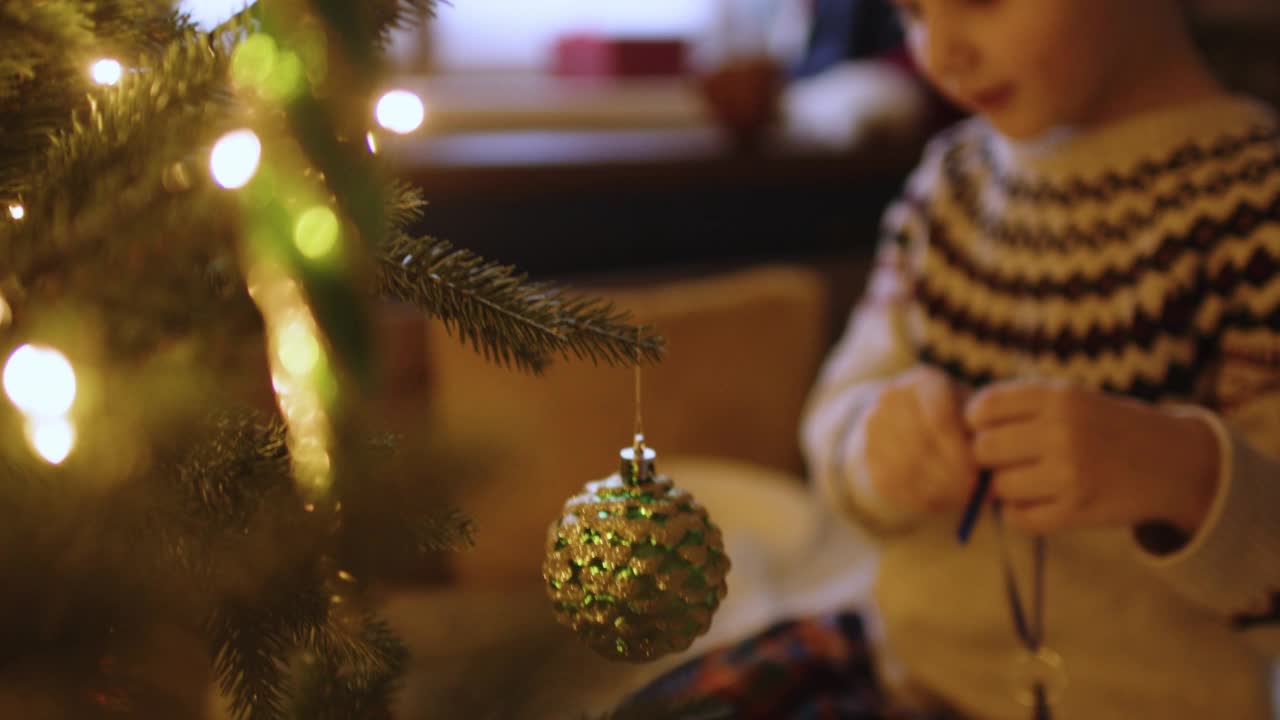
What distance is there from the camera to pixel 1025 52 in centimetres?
63

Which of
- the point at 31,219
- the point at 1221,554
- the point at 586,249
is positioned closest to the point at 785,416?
the point at 586,249

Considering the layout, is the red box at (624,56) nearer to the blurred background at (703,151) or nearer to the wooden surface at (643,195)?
the blurred background at (703,151)

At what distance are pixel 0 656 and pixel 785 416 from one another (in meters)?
1.18

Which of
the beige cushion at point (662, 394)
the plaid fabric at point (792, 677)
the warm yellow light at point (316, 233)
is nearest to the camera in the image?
the warm yellow light at point (316, 233)

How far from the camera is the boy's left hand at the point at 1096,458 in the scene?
1.87ft

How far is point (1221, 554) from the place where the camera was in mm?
591

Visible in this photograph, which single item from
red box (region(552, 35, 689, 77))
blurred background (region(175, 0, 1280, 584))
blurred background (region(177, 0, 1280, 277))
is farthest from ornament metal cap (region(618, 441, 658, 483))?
red box (region(552, 35, 689, 77))

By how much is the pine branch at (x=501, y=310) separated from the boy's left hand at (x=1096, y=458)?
274 millimetres

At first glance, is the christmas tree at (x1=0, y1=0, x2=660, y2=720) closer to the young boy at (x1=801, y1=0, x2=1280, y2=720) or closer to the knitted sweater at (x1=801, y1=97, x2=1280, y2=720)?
the young boy at (x1=801, y1=0, x2=1280, y2=720)

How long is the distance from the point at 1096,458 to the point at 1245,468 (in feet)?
0.32

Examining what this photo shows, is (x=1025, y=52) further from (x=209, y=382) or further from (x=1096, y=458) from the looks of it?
(x=209, y=382)

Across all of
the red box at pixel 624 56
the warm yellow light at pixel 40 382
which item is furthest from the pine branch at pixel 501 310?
the red box at pixel 624 56

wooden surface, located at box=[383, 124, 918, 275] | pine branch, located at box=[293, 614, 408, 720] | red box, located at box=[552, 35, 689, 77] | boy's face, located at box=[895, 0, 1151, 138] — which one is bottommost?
pine branch, located at box=[293, 614, 408, 720]

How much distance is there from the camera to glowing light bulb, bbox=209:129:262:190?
1.35 feet
